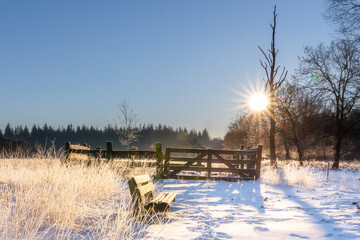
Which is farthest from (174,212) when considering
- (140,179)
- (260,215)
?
(260,215)

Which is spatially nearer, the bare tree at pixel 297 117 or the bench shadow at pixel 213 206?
the bench shadow at pixel 213 206

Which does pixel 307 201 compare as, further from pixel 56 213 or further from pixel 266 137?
pixel 266 137

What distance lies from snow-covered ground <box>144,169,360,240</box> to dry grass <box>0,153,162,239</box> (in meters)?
0.66

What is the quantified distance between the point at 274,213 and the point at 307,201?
6.63 ft

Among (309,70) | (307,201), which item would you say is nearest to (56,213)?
(307,201)

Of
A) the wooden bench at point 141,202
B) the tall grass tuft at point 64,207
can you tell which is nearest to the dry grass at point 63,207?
the tall grass tuft at point 64,207

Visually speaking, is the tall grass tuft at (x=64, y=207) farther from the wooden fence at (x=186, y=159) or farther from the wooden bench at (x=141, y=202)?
the wooden fence at (x=186, y=159)

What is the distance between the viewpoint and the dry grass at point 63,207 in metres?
3.97

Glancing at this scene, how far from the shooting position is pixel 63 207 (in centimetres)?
473

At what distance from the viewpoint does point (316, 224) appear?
5281 millimetres

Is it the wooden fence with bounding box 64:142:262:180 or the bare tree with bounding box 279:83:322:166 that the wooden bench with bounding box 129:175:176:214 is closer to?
the wooden fence with bounding box 64:142:262:180

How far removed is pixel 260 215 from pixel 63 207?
385 cm

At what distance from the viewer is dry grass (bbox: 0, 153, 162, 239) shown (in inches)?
156

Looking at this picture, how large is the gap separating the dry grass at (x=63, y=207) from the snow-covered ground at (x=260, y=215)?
662mm
